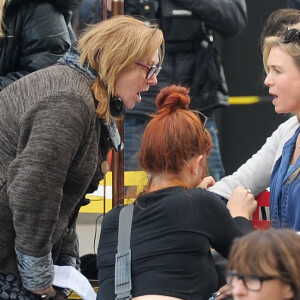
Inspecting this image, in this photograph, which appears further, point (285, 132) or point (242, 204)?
point (285, 132)

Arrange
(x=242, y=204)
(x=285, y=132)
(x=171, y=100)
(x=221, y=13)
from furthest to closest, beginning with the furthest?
(x=221, y=13) → (x=285, y=132) → (x=242, y=204) → (x=171, y=100)

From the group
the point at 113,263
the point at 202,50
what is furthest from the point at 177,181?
the point at 202,50

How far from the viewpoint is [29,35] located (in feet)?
16.0

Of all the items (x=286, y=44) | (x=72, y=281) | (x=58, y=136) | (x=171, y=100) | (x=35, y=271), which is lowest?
(x=72, y=281)

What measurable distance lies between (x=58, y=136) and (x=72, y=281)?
67 cm

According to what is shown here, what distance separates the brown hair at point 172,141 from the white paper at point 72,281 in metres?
0.64

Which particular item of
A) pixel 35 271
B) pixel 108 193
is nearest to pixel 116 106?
pixel 35 271

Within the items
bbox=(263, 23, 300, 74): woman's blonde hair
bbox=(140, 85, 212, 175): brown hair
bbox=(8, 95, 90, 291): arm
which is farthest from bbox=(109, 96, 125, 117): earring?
bbox=(263, 23, 300, 74): woman's blonde hair

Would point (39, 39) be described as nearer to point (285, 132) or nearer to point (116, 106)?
point (116, 106)

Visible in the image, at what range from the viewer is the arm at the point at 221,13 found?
19.8 ft

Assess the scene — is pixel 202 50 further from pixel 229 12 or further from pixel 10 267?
pixel 10 267

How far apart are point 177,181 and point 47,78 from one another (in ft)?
2.23

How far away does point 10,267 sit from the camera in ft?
12.6

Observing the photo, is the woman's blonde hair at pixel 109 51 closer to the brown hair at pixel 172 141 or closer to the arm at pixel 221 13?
the brown hair at pixel 172 141
